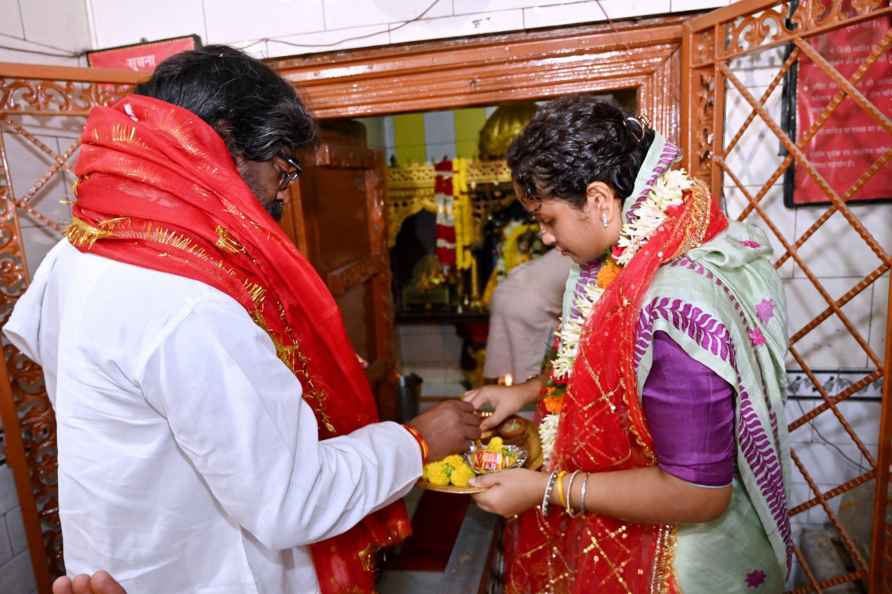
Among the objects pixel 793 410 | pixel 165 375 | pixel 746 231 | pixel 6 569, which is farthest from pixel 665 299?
pixel 6 569

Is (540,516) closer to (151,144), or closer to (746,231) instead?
(746,231)

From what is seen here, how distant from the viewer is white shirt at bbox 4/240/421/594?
877mm

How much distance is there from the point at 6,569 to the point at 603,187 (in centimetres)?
246

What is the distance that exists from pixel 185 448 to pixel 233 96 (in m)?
0.65

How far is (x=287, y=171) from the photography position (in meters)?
1.16

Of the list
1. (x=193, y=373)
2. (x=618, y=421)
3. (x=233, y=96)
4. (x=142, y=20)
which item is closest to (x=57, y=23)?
(x=142, y=20)

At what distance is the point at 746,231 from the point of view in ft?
4.31

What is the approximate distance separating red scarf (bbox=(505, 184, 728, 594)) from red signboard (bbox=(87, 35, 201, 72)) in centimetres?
206

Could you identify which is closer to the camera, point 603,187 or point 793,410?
point 603,187

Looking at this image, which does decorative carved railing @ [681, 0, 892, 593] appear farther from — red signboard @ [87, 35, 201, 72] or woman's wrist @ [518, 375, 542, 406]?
red signboard @ [87, 35, 201, 72]

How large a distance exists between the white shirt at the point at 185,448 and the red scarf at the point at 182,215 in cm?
5

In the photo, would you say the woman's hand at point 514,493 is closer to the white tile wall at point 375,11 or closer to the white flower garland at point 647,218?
the white flower garland at point 647,218

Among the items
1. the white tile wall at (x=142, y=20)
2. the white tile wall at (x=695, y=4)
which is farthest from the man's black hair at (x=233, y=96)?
the white tile wall at (x=695, y=4)

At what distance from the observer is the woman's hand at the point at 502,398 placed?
184 centimetres
